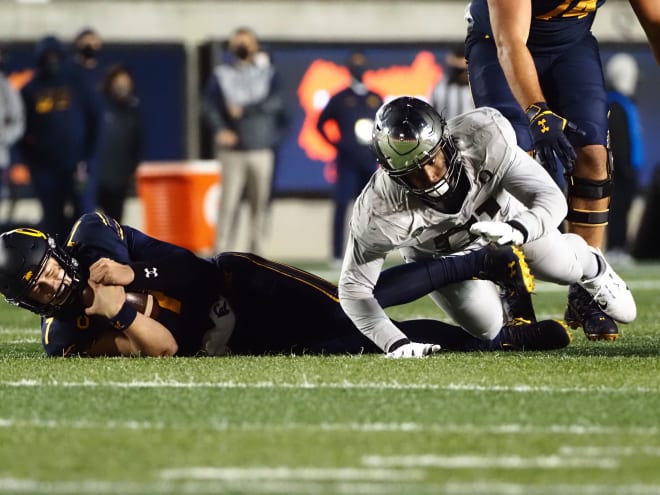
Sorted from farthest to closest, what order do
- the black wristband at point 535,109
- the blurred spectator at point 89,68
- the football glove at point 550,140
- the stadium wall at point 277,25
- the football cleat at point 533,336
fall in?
the stadium wall at point 277,25 < the blurred spectator at point 89,68 < the football cleat at point 533,336 < the black wristband at point 535,109 < the football glove at point 550,140

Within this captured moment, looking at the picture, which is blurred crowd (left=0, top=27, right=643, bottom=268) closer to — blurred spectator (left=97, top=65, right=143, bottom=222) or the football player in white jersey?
blurred spectator (left=97, top=65, right=143, bottom=222)

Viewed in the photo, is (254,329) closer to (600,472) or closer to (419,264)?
(419,264)

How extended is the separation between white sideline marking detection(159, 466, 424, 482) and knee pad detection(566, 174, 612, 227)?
10.0ft

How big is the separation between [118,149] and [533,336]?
8.87m

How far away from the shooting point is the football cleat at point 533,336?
5.81 metres

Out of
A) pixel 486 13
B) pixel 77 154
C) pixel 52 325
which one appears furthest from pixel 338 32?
pixel 52 325

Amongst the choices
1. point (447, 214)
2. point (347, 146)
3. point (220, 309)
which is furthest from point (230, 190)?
point (447, 214)

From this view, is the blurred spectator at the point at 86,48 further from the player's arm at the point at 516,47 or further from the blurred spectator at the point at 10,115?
the player's arm at the point at 516,47

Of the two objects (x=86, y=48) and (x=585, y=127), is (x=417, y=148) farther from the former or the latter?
(x=86, y=48)

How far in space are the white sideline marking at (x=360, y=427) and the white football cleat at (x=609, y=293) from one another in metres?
1.83

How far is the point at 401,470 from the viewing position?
3.48m

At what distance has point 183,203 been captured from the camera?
1448 cm

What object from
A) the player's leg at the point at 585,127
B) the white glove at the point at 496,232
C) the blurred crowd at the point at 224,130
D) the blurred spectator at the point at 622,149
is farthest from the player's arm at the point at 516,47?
the blurred spectator at the point at 622,149

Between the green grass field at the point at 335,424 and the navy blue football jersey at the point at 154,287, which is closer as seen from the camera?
the green grass field at the point at 335,424
